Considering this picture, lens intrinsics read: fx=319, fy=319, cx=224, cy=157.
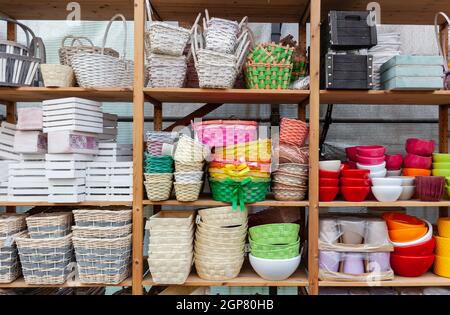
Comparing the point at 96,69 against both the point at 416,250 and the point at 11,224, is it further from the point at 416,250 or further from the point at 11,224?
the point at 416,250

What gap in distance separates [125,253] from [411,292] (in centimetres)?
178

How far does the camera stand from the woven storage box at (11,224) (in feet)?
6.13

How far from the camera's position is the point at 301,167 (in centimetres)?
189

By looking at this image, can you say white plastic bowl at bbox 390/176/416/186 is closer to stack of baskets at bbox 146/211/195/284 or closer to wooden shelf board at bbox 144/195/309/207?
wooden shelf board at bbox 144/195/309/207

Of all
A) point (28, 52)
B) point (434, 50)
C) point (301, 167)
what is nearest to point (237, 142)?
point (301, 167)

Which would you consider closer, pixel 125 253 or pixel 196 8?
pixel 125 253

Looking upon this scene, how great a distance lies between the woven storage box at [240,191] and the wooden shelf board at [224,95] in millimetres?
516

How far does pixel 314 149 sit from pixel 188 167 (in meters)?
0.73

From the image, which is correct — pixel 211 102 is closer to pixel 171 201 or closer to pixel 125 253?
pixel 171 201

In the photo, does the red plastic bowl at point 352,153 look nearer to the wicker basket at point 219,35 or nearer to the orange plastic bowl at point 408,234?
the orange plastic bowl at point 408,234

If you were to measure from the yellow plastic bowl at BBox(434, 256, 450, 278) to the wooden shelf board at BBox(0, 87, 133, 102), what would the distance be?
84.1 inches

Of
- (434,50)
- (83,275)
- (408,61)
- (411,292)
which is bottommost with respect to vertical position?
(411,292)

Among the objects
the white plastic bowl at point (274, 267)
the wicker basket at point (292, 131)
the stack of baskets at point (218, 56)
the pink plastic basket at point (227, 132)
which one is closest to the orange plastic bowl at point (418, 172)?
the wicker basket at point (292, 131)

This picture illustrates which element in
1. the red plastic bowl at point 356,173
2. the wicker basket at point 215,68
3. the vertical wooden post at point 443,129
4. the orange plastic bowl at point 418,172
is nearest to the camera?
the wicker basket at point 215,68
